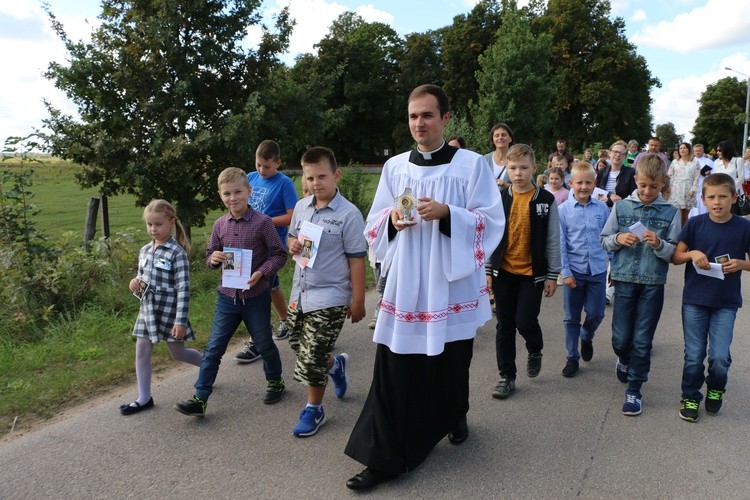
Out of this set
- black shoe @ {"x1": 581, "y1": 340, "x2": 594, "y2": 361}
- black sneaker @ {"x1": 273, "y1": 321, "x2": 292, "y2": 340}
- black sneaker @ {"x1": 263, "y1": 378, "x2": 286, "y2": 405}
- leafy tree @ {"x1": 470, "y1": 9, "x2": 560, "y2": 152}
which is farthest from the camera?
leafy tree @ {"x1": 470, "y1": 9, "x2": 560, "y2": 152}

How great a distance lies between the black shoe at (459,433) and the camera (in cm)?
373

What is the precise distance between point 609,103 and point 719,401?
135 ft

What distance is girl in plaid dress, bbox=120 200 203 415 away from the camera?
4.19 metres

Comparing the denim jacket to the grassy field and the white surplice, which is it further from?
the grassy field

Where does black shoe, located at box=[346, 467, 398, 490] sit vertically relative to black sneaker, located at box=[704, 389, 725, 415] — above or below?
below

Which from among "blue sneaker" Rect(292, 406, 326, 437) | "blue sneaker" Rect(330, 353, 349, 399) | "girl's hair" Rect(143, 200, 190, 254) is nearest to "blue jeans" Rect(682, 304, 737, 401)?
"blue sneaker" Rect(330, 353, 349, 399)

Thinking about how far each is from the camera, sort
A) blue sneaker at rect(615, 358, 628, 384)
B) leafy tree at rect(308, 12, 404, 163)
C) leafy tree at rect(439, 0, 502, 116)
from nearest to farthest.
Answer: blue sneaker at rect(615, 358, 628, 384)
leafy tree at rect(439, 0, 502, 116)
leafy tree at rect(308, 12, 404, 163)

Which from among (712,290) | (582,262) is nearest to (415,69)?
(582,262)

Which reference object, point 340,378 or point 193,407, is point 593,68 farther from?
point 193,407

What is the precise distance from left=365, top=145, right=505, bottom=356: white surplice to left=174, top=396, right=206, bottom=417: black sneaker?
1.49m

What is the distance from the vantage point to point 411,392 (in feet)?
11.1

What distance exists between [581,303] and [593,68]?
40.9 meters

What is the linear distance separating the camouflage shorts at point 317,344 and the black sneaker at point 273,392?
22.7 inches

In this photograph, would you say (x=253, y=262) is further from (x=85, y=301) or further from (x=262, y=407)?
(x=85, y=301)
